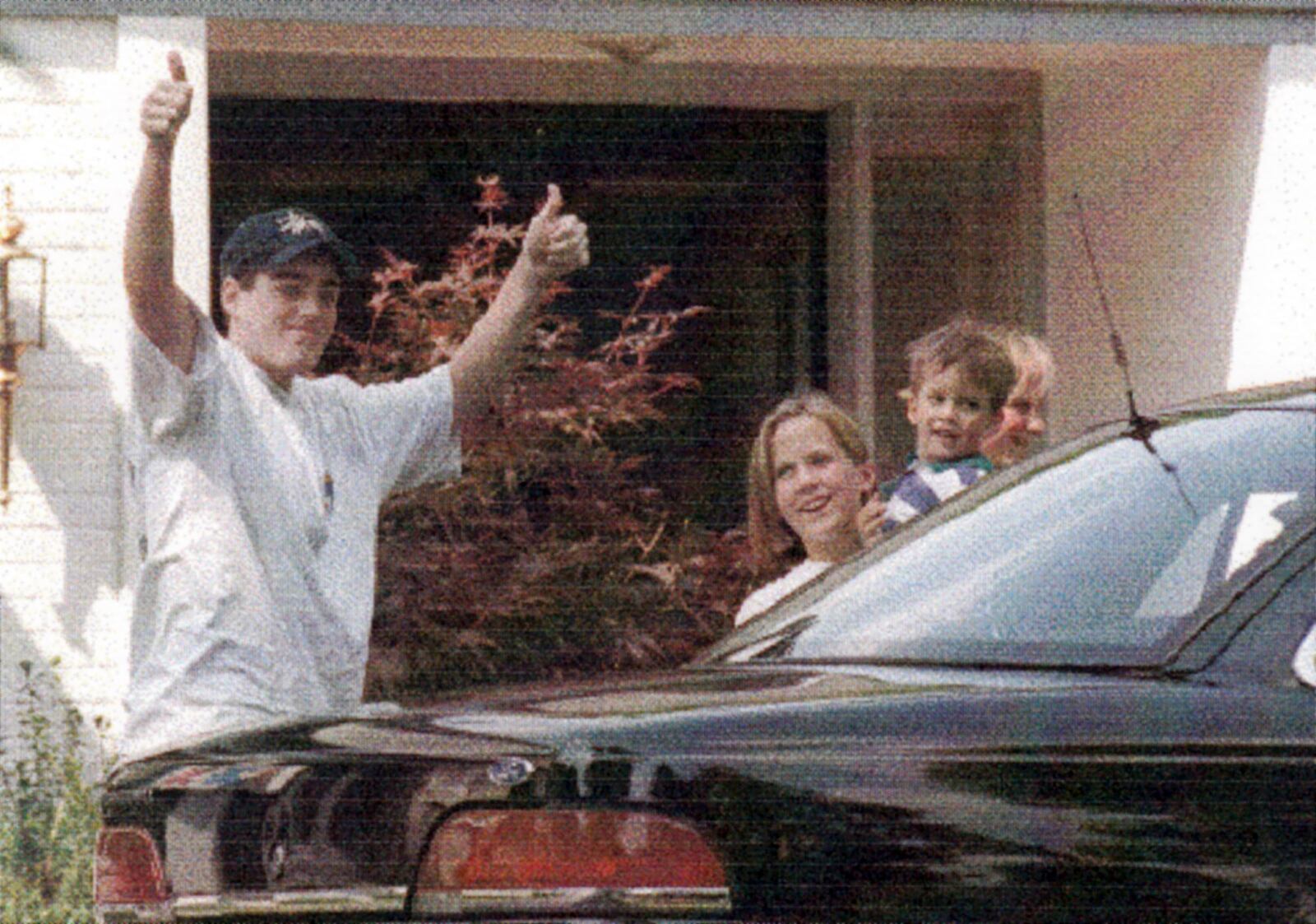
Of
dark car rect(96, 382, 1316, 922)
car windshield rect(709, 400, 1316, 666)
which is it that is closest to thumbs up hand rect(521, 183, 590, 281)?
car windshield rect(709, 400, 1316, 666)

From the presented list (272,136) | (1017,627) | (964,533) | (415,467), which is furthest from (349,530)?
(272,136)

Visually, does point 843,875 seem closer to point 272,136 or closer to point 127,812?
point 127,812

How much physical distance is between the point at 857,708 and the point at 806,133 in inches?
300

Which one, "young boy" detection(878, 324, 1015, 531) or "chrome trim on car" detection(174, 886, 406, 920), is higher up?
"young boy" detection(878, 324, 1015, 531)

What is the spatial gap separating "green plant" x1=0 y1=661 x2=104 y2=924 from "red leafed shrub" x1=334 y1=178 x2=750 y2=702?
3.10 ft

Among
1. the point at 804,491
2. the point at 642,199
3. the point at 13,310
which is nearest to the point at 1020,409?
the point at 804,491

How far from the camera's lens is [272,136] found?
931 centimetres

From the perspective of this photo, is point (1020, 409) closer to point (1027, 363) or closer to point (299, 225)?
point (1027, 363)

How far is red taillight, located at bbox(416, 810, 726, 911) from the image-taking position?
227cm

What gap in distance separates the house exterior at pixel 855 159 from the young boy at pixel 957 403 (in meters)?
1.75

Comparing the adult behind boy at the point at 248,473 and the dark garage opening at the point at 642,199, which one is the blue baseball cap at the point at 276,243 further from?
the dark garage opening at the point at 642,199

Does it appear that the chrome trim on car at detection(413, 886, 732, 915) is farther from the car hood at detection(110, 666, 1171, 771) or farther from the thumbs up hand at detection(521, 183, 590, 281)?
the thumbs up hand at detection(521, 183, 590, 281)

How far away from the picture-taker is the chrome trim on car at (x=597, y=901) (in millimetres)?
2266

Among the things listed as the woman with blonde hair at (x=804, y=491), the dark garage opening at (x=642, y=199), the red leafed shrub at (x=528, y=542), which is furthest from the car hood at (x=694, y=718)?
the dark garage opening at (x=642, y=199)
